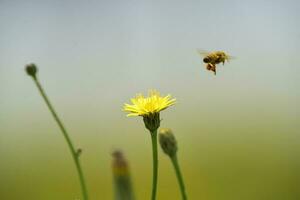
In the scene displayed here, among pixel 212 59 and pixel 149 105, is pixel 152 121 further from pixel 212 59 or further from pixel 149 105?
pixel 212 59

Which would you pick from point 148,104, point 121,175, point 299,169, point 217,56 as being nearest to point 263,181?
point 299,169

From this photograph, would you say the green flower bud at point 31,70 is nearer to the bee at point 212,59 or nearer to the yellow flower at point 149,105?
the yellow flower at point 149,105

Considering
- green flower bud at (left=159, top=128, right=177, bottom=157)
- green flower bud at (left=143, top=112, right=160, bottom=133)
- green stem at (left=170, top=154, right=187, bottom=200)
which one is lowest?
green stem at (left=170, top=154, right=187, bottom=200)

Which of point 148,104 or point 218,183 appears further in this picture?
point 218,183

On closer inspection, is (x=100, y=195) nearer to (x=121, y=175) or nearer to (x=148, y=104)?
(x=148, y=104)

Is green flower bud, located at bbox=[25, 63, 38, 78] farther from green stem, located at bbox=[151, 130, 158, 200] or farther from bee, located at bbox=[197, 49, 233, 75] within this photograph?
bee, located at bbox=[197, 49, 233, 75]

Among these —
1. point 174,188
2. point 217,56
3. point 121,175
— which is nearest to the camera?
point 121,175

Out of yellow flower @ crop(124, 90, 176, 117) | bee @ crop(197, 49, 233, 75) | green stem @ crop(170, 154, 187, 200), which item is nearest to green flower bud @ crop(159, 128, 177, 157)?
green stem @ crop(170, 154, 187, 200)

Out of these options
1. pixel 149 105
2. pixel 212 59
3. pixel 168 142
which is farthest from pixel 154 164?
pixel 212 59
